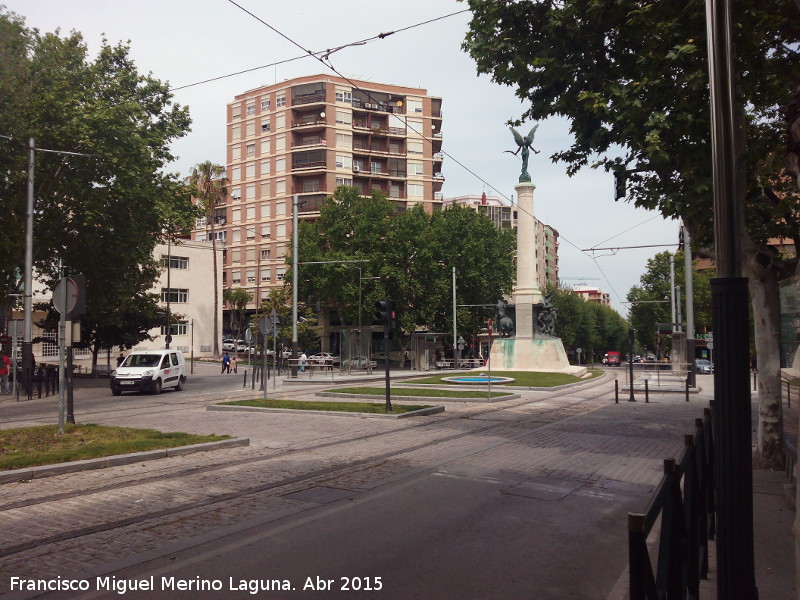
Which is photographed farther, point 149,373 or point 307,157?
point 307,157

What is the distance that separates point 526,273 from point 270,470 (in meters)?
32.6

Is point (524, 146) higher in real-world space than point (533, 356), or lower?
higher

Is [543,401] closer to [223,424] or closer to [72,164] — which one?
[223,424]

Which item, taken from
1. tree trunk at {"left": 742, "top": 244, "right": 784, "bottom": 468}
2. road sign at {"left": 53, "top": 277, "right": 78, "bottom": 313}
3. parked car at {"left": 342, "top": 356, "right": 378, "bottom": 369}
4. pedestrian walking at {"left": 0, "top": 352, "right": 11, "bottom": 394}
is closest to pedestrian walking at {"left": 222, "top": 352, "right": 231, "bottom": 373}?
parked car at {"left": 342, "top": 356, "right": 378, "bottom": 369}

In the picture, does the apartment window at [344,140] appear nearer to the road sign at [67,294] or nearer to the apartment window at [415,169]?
the apartment window at [415,169]

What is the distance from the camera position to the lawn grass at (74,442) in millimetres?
9188

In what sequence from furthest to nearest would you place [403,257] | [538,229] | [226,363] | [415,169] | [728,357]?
[538,229] < [415,169] < [403,257] < [226,363] < [728,357]

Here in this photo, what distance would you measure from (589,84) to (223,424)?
10264 mm

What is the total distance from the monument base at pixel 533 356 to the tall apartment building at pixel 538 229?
5508 cm

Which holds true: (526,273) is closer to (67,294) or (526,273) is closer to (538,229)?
(67,294)

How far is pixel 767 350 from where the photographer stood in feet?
31.8

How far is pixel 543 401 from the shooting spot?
21391 millimetres

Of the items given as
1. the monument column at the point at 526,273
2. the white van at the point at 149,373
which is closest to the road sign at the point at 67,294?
the white van at the point at 149,373

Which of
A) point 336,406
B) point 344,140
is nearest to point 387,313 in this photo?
point 336,406
